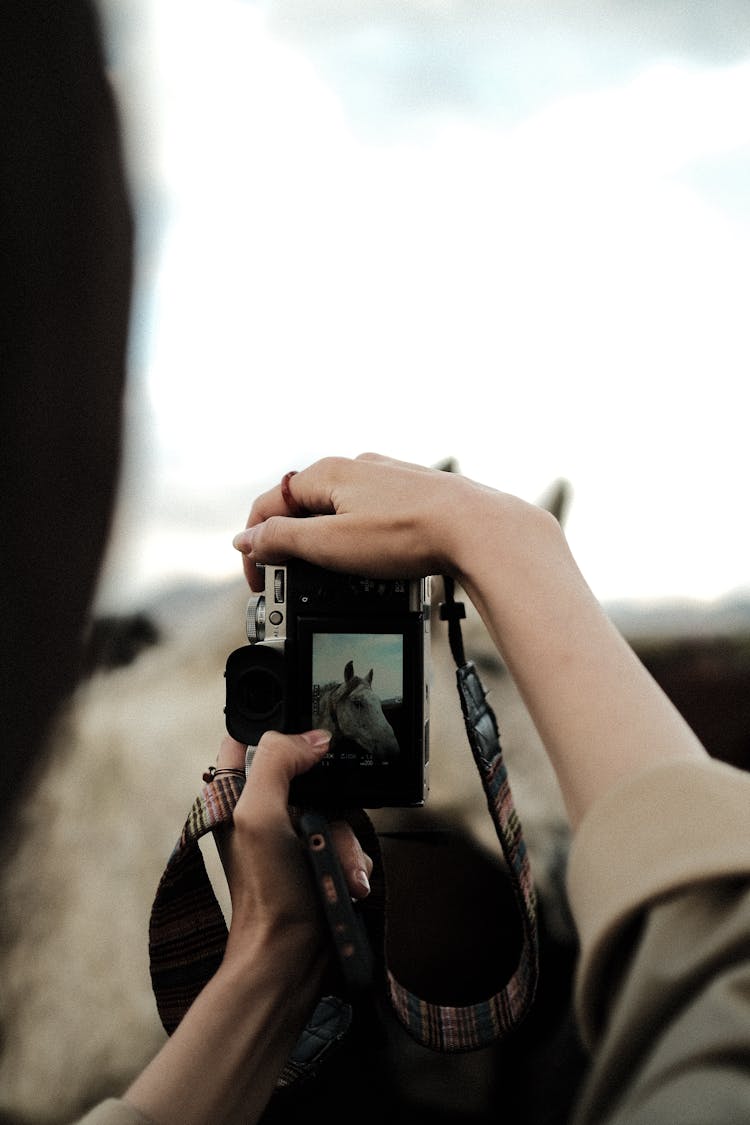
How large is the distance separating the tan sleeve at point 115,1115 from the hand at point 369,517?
0.28m

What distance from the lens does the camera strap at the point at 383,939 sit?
54 centimetres

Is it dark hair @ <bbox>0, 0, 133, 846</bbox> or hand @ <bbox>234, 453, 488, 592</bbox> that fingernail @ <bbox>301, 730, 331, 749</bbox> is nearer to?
hand @ <bbox>234, 453, 488, 592</bbox>

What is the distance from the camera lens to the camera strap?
1.77ft

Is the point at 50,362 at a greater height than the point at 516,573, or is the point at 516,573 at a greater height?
the point at 50,362

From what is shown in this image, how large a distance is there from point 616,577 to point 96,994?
2.04 ft

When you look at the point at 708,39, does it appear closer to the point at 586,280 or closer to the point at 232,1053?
the point at 586,280

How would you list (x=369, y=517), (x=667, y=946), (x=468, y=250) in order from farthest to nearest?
1. (x=468, y=250)
2. (x=369, y=517)
3. (x=667, y=946)

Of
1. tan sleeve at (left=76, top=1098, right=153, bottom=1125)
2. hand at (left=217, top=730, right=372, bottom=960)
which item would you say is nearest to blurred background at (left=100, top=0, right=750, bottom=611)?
hand at (left=217, top=730, right=372, bottom=960)

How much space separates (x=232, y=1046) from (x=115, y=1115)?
0.07 metres

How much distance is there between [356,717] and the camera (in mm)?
563

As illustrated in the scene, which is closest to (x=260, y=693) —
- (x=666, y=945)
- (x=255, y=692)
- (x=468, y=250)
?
(x=255, y=692)

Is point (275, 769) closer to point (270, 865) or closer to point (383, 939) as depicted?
point (270, 865)

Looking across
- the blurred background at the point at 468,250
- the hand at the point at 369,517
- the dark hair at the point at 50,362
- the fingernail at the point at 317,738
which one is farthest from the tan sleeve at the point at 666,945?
the dark hair at the point at 50,362

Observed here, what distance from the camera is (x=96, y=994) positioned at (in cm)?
82
